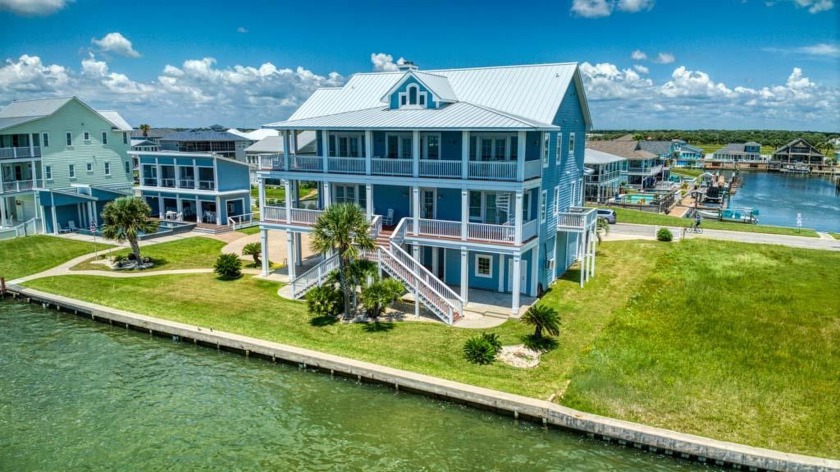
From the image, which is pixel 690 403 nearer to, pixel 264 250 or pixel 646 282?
pixel 646 282

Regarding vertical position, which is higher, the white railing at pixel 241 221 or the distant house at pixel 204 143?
the distant house at pixel 204 143

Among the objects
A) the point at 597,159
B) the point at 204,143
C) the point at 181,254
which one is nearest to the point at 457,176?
the point at 181,254

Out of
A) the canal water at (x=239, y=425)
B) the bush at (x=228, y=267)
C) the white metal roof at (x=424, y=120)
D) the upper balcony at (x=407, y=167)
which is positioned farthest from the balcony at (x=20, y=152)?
the canal water at (x=239, y=425)

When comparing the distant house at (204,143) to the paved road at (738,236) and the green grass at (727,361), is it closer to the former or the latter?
the paved road at (738,236)

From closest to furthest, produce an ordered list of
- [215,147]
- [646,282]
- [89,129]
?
1. [646,282]
2. [89,129]
3. [215,147]

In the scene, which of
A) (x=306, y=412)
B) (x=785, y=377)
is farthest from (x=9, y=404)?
(x=785, y=377)
